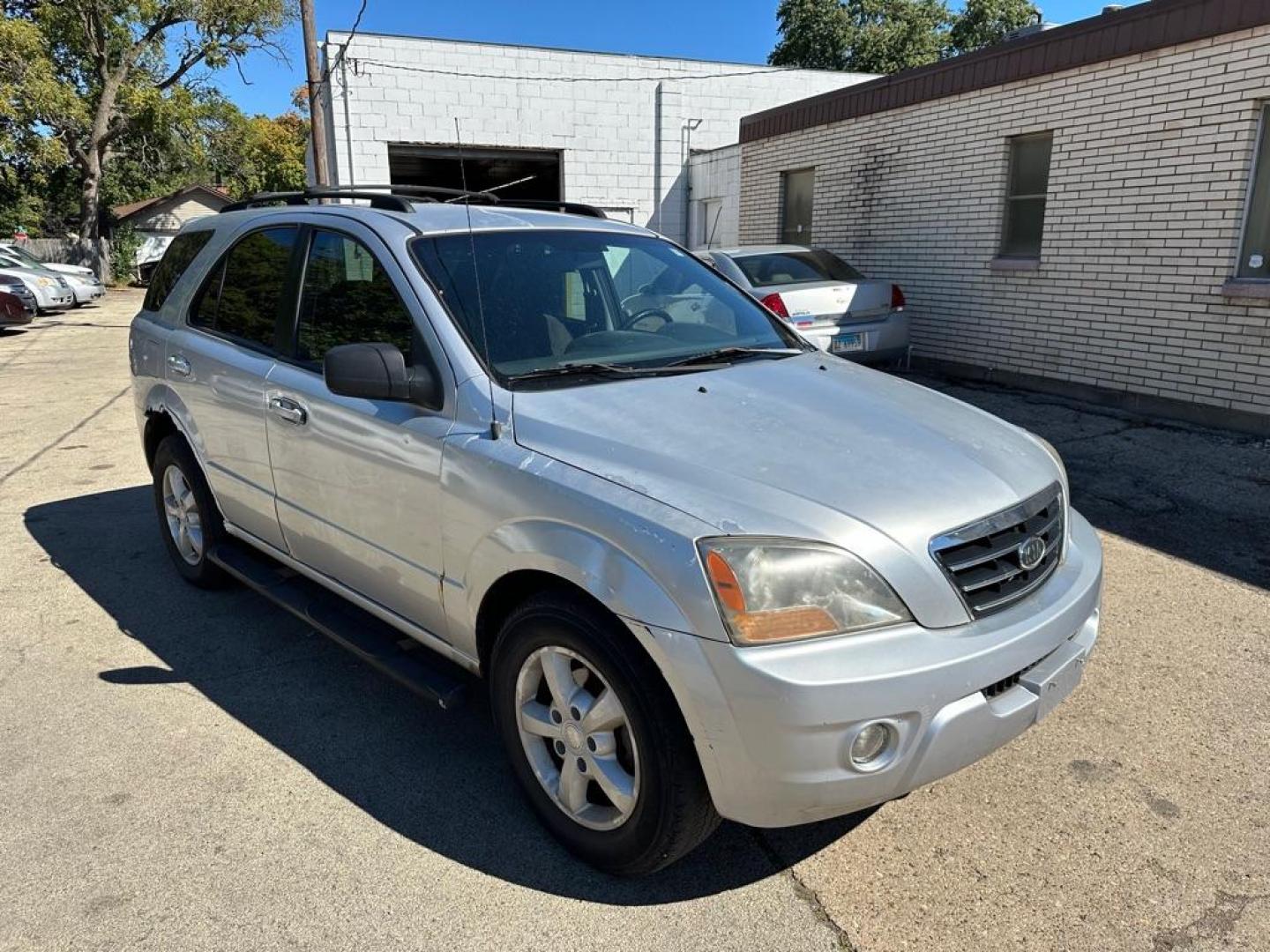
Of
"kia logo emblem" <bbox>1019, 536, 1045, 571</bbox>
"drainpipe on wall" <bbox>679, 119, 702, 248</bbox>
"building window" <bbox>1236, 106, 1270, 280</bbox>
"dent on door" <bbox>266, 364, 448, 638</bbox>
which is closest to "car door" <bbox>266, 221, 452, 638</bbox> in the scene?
"dent on door" <bbox>266, 364, 448, 638</bbox>

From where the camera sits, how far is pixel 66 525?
5883mm

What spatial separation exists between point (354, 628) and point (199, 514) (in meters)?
1.53

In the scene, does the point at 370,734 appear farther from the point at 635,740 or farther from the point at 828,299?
the point at 828,299

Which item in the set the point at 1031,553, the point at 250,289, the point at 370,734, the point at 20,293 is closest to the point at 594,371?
the point at 1031,553

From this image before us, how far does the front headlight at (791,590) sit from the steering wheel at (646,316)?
1518 millimetres

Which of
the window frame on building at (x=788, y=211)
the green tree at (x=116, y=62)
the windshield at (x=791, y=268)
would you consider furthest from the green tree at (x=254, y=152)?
the windshield at (x=791, y=268)

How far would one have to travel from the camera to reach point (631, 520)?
223 centimetres

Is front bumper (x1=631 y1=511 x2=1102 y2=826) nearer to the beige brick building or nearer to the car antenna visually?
the car antenna

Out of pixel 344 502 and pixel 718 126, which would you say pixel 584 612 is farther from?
pixel 718 126

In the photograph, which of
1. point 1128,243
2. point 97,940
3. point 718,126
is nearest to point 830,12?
point 718,126

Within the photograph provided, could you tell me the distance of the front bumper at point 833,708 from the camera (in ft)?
6.74

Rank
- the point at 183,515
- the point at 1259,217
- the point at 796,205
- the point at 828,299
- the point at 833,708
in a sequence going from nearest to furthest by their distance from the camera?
1. the point at 833,708
2. the point at 183,515
3. the point at 1259,217
4. the point at 828,299
5. the point at 796,205

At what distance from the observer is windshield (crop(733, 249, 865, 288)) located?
929 centimetres

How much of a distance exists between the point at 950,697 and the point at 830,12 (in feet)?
139
